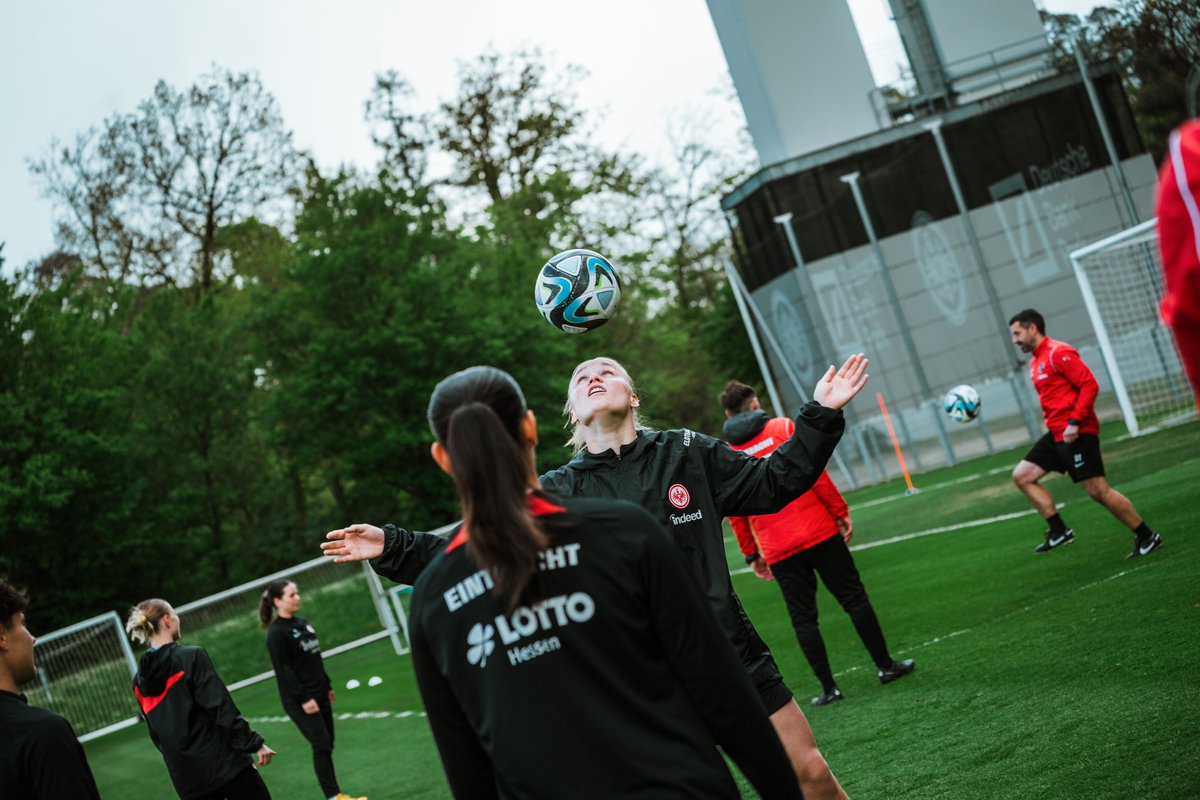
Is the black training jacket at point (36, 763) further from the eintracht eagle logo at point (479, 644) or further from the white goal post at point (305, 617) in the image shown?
the white goal post at point (305, 617)

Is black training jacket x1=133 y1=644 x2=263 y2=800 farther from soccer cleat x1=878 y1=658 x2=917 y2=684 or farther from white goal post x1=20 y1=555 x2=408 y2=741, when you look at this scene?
white goal post x1=20 y1=555 x2=408 y2=741

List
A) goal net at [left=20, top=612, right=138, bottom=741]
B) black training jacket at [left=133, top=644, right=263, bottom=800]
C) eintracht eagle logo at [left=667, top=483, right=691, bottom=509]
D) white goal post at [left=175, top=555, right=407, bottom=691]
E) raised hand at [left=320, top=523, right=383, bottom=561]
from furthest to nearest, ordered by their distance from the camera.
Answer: white goal post at [left=175, top=555, right=407, bottom=691] < goal net at [left=20, top=612, right=138, bottom=741] < black training jacket at [left=133, top=644, right=263, bottom=800] < eintracht eagle logo at [left=667, top=483, right=691, bottom=509] < raised hand at [left=320, top=523, right=383, bottom=561]

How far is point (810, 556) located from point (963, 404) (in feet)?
23.5

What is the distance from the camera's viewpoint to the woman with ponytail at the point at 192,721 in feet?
22.9

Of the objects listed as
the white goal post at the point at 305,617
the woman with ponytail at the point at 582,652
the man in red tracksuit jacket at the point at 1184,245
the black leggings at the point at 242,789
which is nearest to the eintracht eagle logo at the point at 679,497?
the woman with ponytail at the point at 582,652

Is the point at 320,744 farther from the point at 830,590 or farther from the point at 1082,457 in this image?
the point at 1082,457

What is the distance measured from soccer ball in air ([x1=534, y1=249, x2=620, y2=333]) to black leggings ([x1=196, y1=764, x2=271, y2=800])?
350 cm

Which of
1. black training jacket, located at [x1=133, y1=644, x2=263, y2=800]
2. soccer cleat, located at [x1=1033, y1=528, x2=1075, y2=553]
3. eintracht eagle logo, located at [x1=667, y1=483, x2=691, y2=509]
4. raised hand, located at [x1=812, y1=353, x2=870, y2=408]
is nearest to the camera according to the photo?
raised hand, located at [x1=812, y1=353, x2=870, y2=408]

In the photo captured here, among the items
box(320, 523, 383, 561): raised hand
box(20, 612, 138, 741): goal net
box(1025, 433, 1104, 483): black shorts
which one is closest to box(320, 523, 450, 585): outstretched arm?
box(320, 523, 383, 561): raised hand

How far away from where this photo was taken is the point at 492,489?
8.19 ft

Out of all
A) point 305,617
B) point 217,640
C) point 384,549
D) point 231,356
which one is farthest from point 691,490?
point 231,356

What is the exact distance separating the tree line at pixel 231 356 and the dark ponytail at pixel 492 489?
31.5 meters

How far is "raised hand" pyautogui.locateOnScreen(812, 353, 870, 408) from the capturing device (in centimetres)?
411

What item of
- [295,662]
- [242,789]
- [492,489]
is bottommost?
[242,789]
